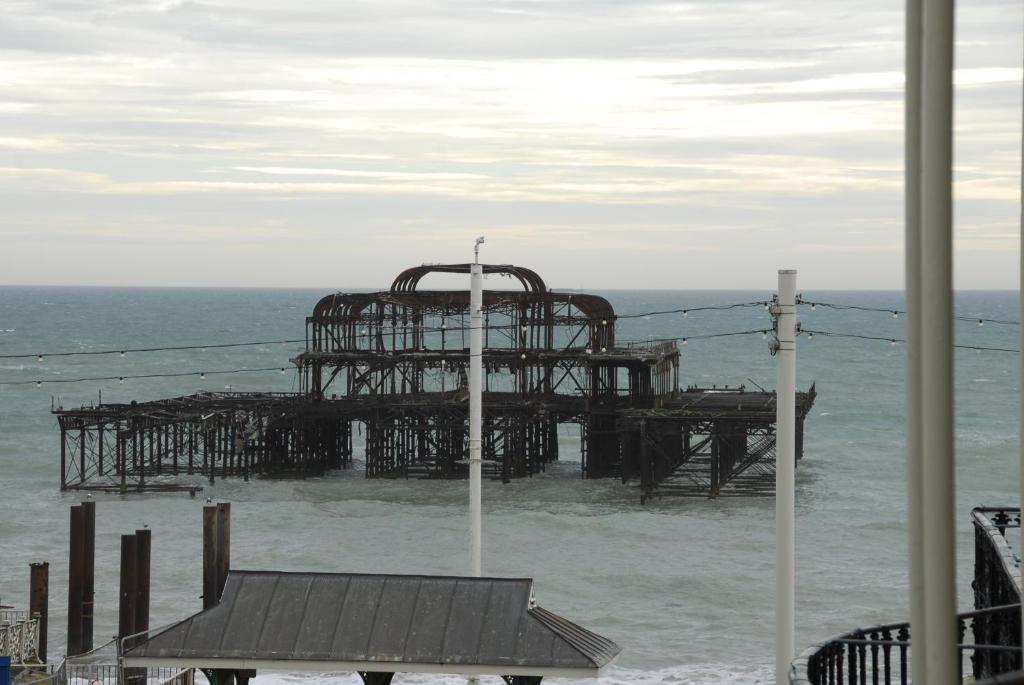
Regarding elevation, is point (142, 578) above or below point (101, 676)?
above

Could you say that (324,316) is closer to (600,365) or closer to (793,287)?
(600,365)

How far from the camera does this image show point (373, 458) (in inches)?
2156

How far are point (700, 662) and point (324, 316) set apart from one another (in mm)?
30367

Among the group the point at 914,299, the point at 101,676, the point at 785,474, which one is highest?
the point at 914,299

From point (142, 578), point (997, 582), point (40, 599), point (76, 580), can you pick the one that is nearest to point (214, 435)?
point (76, 580)

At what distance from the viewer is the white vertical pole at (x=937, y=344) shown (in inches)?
176

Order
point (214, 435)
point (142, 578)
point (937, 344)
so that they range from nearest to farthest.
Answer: point (937, 344)
point (142, 578)
point (214, 435)

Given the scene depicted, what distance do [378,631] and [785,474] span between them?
14.3 feet

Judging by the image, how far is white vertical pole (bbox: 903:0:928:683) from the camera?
4613 mm

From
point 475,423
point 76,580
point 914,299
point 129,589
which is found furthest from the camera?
point 76,580

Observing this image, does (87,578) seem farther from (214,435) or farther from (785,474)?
(214,435)

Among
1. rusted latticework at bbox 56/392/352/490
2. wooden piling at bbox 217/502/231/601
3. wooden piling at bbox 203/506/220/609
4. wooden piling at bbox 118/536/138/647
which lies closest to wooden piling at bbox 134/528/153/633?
wooden piling at bbox 118/536/138/647

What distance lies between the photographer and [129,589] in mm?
25594

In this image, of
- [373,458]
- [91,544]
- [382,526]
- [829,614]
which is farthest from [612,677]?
[373,458]
